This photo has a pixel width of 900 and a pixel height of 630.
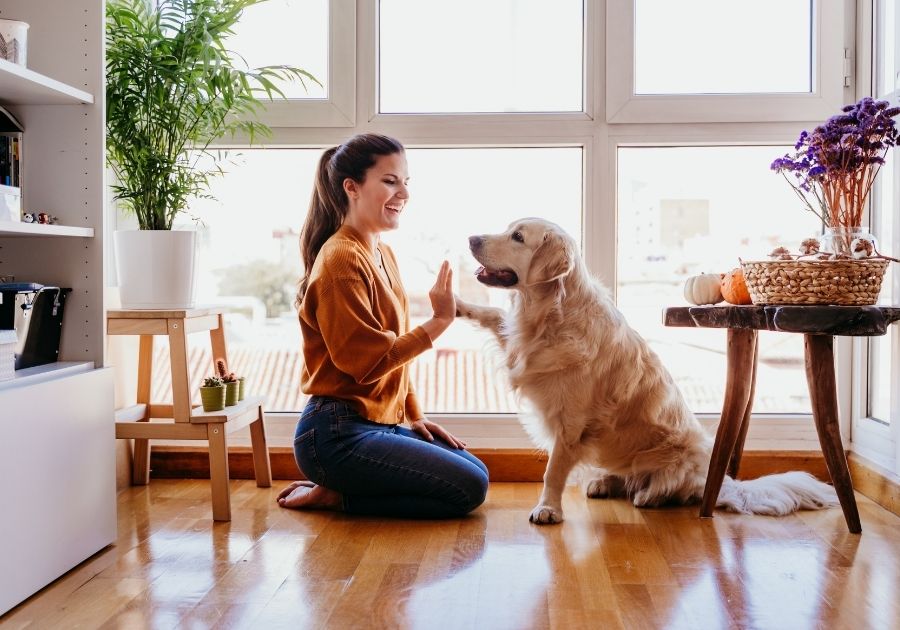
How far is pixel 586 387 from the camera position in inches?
97.8

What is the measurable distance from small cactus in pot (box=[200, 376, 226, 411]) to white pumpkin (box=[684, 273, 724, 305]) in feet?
4.98

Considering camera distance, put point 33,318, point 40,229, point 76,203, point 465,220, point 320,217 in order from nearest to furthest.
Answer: point 40,229 < point 33,318 < point 76,203 < point 320,217 < point 465,220

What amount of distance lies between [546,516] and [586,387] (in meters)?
0.40

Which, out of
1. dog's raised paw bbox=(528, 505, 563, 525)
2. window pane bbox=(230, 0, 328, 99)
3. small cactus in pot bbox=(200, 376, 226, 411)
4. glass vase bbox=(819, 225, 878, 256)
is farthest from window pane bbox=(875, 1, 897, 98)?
small cactus in pot bbox=(200, 376, 226, 411)

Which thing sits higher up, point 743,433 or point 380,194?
point 380,194

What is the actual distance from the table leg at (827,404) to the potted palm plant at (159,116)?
1.89 meters

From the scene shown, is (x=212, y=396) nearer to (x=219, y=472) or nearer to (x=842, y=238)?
(x=219, y=472)

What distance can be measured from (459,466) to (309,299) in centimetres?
68

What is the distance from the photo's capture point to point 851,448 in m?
2.94

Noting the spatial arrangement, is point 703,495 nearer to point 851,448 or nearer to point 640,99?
point 851,448

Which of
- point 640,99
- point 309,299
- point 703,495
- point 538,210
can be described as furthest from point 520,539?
point 640,99

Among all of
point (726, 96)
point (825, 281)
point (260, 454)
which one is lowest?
point (260, 454)

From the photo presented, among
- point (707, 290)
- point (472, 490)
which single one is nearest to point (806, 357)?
point (707, 290)

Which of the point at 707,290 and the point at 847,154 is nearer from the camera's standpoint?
the point at 847,154
